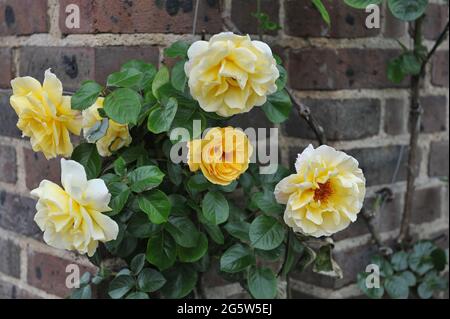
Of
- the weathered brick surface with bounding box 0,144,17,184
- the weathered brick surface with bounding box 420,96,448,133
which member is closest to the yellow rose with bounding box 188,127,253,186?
the weathered brick surface with bounding box 0,144,17,184

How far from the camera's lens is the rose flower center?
67 centimetres

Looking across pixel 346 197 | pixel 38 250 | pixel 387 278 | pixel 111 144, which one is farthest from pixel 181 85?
pixel 387 278

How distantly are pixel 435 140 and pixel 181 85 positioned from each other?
1.98 ft

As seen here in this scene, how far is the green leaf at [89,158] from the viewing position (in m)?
0.70

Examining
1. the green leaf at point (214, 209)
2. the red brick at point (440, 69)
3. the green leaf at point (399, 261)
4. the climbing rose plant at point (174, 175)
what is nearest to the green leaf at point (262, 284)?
the climbing rose plant at point (174, 175)

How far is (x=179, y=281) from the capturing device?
30.6 inches

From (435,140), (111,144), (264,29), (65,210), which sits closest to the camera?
(65,210)

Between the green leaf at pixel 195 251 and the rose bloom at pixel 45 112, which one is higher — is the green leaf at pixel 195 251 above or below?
below

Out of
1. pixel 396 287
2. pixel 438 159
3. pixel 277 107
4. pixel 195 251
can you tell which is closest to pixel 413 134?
pixel 438 159

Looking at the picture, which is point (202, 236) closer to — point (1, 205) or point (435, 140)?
point (1, 205)

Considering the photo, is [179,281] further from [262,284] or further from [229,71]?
[229,71]

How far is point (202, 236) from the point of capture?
742 mm

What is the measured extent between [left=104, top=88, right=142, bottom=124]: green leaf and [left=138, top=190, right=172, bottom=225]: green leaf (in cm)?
9

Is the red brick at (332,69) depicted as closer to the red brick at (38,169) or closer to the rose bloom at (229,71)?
the rose bloom at (229,71)
